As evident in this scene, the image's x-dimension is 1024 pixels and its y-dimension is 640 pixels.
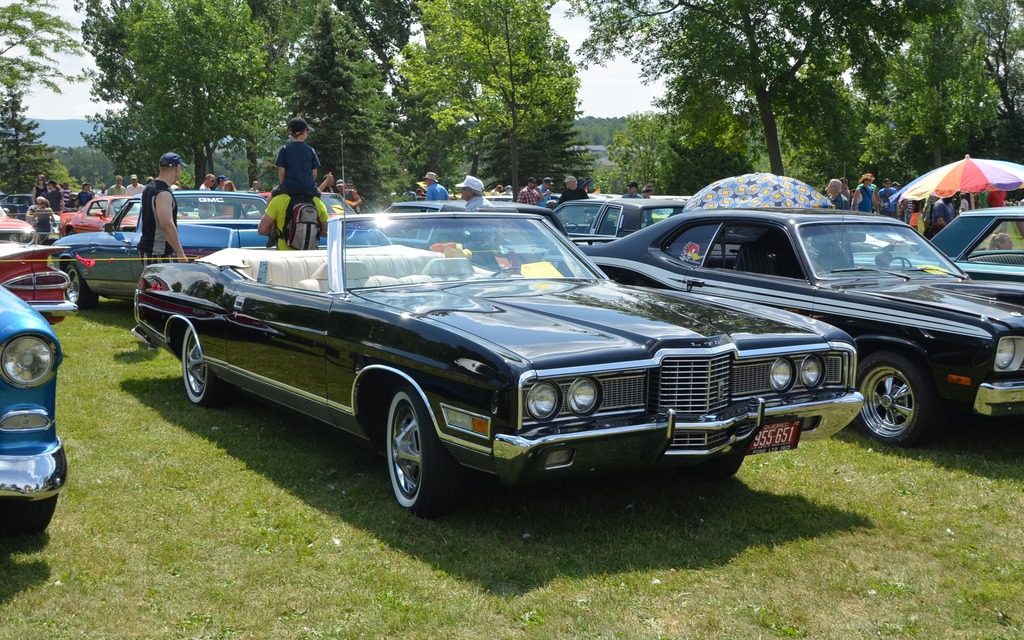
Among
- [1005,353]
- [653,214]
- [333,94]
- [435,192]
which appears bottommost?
[1005,353]

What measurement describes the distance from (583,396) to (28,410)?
2.22 metres

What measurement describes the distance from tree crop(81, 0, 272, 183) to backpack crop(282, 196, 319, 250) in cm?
3732

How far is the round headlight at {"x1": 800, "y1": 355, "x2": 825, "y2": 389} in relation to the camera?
4.86 m

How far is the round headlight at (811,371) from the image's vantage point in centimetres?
486

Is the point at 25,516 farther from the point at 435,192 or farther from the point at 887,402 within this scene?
the point at 435,192

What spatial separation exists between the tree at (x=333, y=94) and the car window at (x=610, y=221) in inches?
1139

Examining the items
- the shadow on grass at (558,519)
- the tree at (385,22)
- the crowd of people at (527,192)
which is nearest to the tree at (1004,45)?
the tree at (385,22)

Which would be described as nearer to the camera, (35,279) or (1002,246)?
(35,279)

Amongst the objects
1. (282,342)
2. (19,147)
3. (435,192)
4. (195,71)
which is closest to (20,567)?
(282,342)

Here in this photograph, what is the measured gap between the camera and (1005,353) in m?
5.98

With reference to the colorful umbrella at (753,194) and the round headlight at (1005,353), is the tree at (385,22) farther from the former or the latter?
the round headlight at (1005,353)

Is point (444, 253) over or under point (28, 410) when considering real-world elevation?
over

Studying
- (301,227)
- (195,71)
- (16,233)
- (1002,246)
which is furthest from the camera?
(195,71)

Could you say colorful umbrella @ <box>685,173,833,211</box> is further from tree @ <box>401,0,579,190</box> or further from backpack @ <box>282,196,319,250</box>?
tree @ <box>401,0,579,190</box>
